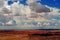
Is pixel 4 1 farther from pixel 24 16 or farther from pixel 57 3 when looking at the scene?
pixel 57 3

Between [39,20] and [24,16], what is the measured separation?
137 mm

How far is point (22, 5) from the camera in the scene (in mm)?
1175

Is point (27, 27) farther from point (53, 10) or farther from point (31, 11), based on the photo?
point (53, 10)

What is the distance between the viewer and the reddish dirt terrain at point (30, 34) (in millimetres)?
1164

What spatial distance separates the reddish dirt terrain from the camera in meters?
1.16

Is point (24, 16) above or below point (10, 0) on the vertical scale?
below

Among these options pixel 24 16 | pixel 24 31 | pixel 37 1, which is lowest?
pixel 24 31

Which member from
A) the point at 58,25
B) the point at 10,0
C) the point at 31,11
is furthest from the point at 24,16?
the point at 58,25

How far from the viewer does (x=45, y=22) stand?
1175mm

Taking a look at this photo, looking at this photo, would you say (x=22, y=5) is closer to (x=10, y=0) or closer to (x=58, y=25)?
(x=10, y=0)

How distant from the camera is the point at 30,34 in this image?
3.85ft

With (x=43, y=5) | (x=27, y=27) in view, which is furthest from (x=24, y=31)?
(x=43, y=5)

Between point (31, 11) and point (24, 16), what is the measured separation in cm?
8

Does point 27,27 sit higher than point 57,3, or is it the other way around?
point 57,3
